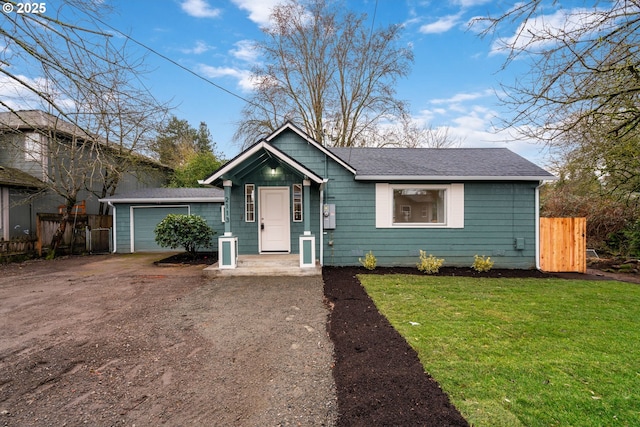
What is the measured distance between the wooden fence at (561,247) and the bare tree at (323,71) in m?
12.2

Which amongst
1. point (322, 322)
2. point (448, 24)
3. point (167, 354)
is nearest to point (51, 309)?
point (167, 354)

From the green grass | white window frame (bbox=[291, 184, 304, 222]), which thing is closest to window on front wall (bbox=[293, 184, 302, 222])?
white window frame (bbox=[291, 184, 304, 222])

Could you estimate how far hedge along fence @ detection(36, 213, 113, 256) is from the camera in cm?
1108

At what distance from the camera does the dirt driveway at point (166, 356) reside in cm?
241

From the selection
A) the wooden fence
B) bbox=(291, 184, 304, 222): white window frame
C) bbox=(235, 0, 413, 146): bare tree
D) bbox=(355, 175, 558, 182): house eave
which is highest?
bbox=(235, 0, 413, 146): bare tree

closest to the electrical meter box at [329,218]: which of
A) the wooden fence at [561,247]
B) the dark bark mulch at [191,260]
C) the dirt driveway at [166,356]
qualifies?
the dirt driveway at [166,356]

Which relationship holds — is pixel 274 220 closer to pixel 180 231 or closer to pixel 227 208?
pixel 227 208

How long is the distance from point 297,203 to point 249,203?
139 cm

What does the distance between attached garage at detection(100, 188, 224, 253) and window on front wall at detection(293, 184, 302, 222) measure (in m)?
4.77

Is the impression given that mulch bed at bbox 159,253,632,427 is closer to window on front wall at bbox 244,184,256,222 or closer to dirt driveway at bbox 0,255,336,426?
dirt driveway at bbox 0,255,336,426

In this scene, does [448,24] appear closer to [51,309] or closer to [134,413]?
[134,413]

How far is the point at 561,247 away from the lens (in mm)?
8625

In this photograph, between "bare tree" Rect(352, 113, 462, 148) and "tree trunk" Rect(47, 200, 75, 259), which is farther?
"bare tree" Rect(352, 113, 462, 148)

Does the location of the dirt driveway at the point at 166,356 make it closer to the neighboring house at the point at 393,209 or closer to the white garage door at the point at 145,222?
the neighboring house at the point at 393,209
